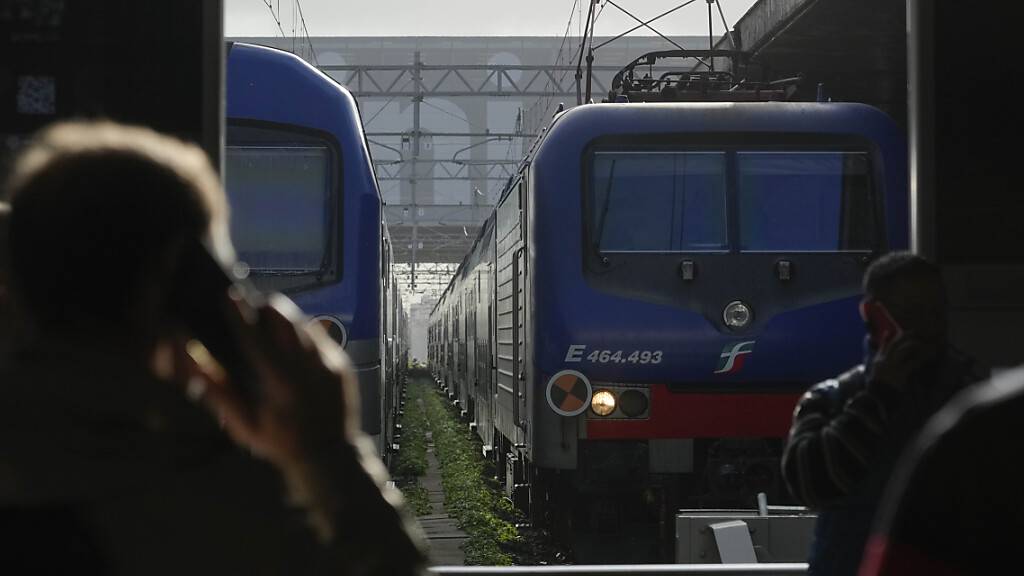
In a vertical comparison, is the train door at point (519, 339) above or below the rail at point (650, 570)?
above

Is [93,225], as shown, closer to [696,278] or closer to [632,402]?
[632,402]

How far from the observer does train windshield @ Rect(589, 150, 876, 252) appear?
26.5 ft

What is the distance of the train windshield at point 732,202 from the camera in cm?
808

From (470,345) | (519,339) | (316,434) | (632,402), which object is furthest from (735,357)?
(470,345)

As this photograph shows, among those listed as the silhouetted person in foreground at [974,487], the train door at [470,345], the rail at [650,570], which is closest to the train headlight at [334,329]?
the rail at [650,570]

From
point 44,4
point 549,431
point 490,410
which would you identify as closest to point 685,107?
point 549,431

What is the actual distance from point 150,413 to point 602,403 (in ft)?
21.3

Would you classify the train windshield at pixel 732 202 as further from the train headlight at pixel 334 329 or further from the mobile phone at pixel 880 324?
the mobile phone at pixel 880 324

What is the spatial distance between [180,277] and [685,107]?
662 cm

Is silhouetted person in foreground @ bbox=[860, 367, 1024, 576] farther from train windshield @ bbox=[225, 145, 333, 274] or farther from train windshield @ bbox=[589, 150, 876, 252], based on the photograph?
train windshield @ bbox=[589, 150, 876, 252]

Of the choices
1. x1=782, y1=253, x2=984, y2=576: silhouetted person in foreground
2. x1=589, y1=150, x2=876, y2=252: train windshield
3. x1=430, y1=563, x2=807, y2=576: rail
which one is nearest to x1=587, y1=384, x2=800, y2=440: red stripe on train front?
x1=589, y1=150, x2=876, y2=252: train windshield

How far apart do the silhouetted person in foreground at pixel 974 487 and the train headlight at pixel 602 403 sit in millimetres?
6774

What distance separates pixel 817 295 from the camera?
804 cm

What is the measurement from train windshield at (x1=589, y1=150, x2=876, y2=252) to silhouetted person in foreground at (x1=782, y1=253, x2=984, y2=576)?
4.77 m
